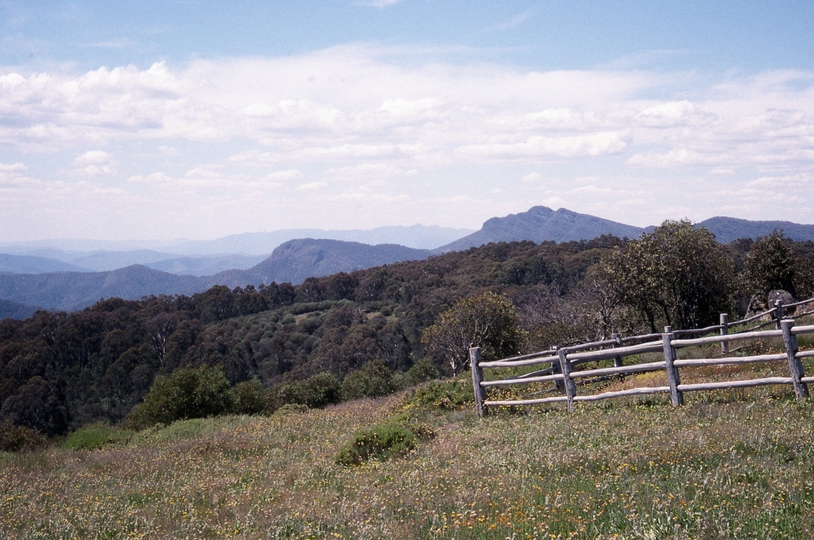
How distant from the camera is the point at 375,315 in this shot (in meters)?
123

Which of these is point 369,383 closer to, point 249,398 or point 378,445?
point 249,398

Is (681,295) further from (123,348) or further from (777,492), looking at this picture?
(123,348)

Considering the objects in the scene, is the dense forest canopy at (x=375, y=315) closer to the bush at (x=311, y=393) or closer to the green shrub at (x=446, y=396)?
the bush at (x=311, y=393)

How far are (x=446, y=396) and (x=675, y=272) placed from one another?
2477cm

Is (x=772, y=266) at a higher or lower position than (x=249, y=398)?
higher

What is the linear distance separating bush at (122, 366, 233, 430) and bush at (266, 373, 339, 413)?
596 centimetres

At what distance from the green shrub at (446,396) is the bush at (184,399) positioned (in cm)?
1303

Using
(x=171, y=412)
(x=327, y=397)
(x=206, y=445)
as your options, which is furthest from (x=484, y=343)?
(x=206, y=445)

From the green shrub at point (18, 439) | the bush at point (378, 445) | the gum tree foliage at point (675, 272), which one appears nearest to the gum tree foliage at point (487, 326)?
the gum tree foliage at point (675, 272)

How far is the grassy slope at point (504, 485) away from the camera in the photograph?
613 centimetres

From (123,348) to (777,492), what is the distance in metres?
119

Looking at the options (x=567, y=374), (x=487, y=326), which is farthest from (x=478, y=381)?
(x=487, y=326)

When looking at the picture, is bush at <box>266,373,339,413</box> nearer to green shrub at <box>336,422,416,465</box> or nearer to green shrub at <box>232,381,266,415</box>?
green shrub at <box>232,381,266,415</box>

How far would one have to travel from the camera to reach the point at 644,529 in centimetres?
557
